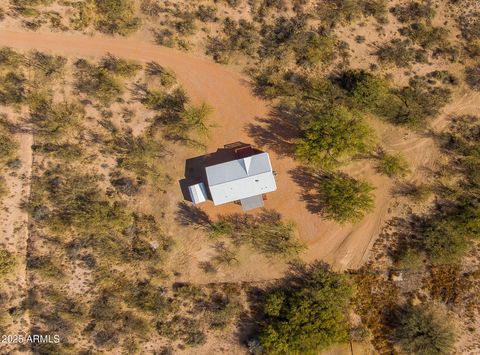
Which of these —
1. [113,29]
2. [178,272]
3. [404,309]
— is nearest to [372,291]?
[404,309]

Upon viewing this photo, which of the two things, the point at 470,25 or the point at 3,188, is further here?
the point at 3,188

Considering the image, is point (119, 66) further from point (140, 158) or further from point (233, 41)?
point (233, 41)

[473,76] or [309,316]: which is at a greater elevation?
[473,76]

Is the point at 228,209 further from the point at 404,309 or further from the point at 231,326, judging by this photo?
the point at 404,309

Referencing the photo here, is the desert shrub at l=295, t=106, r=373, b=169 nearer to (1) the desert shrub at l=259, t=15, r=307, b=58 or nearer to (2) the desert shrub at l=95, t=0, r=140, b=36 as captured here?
(1) the desert shrub at l=259, t=15, r=307, b=58

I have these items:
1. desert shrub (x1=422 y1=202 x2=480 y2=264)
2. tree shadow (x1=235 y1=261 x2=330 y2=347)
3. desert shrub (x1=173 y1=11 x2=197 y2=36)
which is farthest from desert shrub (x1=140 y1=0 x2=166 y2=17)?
desert shrub (x1=422 y1=202 x2=480 y2=264)

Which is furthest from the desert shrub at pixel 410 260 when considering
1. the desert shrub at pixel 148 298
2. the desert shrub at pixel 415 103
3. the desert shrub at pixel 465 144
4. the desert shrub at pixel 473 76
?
the desert shrub at pixel 148 298

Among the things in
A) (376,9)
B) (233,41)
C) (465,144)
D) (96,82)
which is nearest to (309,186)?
(465,144)
